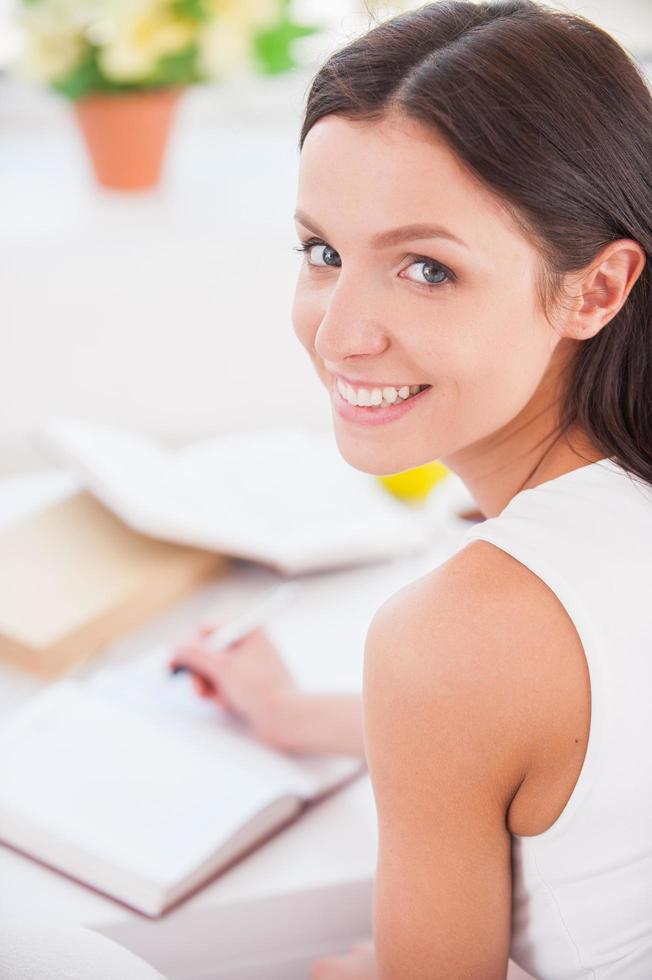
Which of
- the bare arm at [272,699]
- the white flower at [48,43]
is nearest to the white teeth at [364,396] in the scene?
the bare arm at [272,699]

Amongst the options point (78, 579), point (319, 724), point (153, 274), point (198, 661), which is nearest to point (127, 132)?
point (153, 274)

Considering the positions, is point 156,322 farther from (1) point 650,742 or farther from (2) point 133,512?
(1) point 650,742

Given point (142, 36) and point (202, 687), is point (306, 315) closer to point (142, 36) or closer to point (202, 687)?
point (202, 687)

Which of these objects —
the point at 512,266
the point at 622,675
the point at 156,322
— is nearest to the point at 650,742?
the point at 622,675

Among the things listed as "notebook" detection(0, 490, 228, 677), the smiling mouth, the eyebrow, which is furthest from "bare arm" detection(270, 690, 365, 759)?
the eyebrow

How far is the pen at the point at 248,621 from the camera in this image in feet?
3.66

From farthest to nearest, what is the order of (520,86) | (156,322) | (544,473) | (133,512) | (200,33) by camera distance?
(156,322), (200,33), (133,512), (544,473), (520,86)

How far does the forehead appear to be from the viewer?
0.69m

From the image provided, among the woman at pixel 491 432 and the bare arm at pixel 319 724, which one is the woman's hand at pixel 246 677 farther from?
the woman at pixel 491 432

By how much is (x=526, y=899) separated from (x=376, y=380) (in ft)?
1.16

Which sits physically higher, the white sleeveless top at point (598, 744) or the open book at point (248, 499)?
the white sleeveless top at point (598, 744)

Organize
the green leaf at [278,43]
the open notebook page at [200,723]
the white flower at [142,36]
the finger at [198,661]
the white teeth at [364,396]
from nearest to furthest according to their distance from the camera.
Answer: the white teeth at [364,396] → the open notebook page at [200,723] → the finger at [198,661] → the white flower at [142,36] → the green leaf at [278,43]

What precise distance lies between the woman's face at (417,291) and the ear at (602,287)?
0.8 inches

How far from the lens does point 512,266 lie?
71 centimetres
